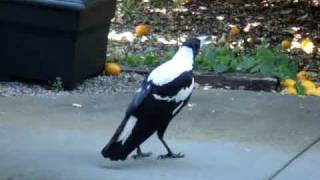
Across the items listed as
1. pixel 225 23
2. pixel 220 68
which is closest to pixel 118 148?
pixel 220 68

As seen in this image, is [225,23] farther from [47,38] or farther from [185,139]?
[185,139]

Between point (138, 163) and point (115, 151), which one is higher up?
point (115, 151)

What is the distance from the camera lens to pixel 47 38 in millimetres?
6953

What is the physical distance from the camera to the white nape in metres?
4.98

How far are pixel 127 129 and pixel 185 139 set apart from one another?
960 mm

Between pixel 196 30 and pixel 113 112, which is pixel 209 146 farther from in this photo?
pixel 196 30

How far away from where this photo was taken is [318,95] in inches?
285

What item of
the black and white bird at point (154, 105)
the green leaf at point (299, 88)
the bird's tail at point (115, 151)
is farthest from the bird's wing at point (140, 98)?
the green leaf at point (299, 88)

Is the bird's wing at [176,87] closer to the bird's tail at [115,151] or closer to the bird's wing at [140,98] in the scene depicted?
the bird's wing at [140,98]

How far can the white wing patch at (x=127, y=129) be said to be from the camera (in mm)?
4863

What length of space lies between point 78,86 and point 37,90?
1.22 ft

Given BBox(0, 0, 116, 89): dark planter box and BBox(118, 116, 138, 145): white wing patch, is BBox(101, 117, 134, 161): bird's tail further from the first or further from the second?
BBox(0, 0, 116, 89): dark planter box

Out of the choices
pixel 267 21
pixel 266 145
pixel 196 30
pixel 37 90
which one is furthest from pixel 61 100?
pixel 267 21

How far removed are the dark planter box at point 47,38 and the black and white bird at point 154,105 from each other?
1945mm
